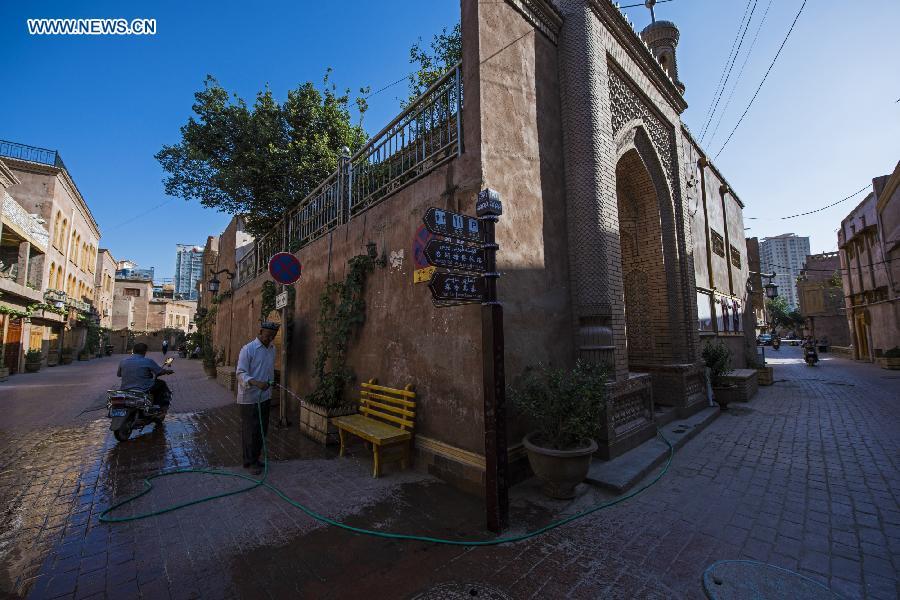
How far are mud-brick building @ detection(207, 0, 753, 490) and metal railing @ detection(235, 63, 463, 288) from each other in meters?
0.04

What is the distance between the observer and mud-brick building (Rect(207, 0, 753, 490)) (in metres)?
4.67

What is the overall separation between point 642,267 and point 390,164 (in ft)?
18.9

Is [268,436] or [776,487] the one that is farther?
[268,436]

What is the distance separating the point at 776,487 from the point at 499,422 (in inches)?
132

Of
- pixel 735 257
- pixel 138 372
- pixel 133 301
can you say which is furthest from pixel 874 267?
pixel 133 301

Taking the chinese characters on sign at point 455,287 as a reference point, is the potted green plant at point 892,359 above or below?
below

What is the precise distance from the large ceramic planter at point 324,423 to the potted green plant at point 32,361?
2275 cm

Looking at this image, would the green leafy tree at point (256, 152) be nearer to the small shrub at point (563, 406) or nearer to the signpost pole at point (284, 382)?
the signpost pole at point (284, 382)

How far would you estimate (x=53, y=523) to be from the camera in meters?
3.50

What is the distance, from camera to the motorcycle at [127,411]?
246 inches

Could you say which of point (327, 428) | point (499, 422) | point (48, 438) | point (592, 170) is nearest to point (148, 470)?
point (327, 428)

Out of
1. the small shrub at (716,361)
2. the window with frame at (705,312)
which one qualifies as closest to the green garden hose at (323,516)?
the small shrub at (716,361)

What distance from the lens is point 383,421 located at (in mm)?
5414

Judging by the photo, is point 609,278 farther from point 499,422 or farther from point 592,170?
point 499,422
